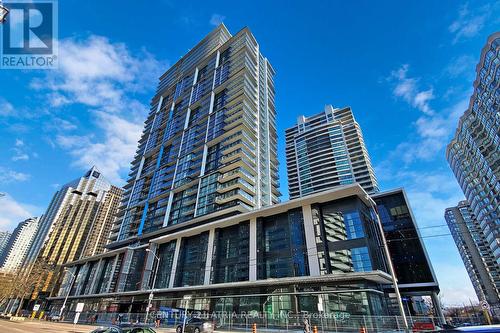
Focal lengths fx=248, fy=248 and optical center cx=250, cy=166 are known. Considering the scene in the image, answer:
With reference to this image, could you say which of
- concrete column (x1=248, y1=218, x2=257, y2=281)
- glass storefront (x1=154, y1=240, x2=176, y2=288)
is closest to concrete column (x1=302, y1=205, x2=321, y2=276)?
concrete column (x1=248, y1=218, x2=257, y2=281)

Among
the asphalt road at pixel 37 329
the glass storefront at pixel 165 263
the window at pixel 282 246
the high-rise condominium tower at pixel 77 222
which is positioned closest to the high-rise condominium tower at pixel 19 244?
the high-rise condominium tower at pixel 77 222

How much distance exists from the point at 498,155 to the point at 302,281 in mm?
65732

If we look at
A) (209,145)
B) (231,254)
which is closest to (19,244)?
(209,145)

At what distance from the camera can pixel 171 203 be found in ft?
214

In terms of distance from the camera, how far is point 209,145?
6725 cm

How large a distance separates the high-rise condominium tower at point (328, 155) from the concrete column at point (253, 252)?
209 ft

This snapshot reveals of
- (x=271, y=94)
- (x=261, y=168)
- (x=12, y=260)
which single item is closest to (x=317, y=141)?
(x=271, y=94)

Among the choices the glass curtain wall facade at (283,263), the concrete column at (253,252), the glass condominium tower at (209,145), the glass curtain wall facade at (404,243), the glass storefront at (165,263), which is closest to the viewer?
the glass curtain wall facade at (283,263)

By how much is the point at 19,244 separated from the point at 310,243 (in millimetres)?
230046

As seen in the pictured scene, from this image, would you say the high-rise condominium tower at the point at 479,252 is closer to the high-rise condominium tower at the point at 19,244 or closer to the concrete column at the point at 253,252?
the concrete column at the point at 253,252

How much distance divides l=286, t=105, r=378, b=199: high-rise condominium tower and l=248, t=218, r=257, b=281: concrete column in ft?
209

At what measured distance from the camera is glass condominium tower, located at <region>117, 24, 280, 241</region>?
2328 inches

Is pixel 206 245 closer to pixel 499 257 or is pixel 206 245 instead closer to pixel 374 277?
pixel 374 277

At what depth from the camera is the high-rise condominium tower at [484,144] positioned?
187 feet
